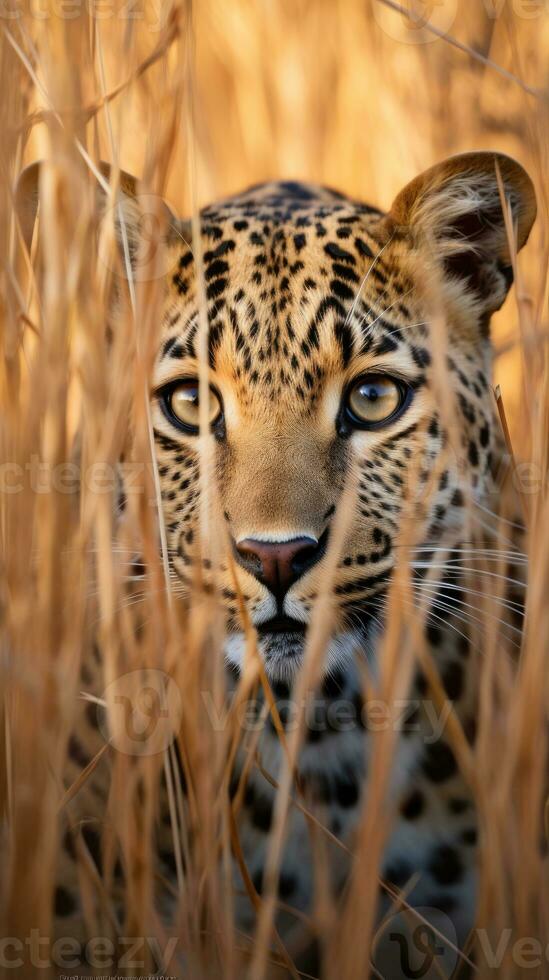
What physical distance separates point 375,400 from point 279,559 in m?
0.58

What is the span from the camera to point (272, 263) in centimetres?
222

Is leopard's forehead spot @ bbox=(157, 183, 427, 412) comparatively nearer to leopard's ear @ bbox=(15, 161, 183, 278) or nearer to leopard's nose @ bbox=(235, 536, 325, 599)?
leopard's ear @ bbox=(15, 161, 183, 278)

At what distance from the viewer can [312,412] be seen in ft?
6.77

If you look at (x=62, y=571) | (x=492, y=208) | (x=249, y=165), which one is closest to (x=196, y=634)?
(x=62, y=571)

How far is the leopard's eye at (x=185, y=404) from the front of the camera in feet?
7.10

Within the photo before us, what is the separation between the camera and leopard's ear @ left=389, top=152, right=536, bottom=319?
2207mm

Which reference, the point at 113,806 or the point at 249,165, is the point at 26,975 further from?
the point at 249,165
